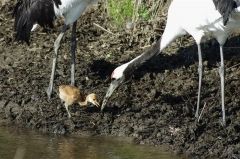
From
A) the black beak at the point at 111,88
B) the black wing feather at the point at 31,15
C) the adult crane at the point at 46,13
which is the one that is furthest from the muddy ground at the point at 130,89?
the black wing feather at the point at 31,15

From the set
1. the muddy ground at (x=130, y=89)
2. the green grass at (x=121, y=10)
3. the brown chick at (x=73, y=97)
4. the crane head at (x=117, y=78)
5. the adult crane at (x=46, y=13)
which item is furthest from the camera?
the green grass at (x=121, y=10)

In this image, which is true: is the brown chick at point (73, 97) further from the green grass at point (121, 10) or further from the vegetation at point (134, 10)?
the green grass at point (121, 10)

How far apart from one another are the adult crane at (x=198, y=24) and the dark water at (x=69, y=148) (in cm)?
76

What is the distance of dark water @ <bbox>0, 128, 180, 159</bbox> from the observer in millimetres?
7906

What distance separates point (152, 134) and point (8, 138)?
1.65m

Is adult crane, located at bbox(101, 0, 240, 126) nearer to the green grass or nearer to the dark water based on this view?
the dark water

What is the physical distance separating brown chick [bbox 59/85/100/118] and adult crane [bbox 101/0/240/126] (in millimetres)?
225

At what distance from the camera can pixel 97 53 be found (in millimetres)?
10758

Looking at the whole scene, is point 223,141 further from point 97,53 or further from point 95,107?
point 97,53

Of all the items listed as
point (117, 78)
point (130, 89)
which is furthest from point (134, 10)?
point (117, 78)

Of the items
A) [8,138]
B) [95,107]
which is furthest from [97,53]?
[8,138]

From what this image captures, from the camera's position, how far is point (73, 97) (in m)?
8.77

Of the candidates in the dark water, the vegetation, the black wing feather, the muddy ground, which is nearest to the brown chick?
the muddy ground

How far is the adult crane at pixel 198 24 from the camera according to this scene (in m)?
8.00
